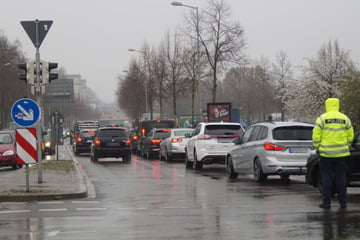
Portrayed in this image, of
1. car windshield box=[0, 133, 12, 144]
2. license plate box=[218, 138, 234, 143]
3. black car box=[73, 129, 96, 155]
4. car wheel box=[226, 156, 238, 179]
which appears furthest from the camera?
black car box=[73, 129, 96, 155]

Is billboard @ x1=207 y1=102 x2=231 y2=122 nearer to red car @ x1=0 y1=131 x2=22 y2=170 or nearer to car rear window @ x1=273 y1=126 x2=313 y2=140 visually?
red car @ x1=0 y1=131 x2=22 y2=170

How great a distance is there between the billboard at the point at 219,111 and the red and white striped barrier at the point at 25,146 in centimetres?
2670

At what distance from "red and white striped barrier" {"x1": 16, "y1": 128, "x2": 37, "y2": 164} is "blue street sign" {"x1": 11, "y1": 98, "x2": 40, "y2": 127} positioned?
341mm

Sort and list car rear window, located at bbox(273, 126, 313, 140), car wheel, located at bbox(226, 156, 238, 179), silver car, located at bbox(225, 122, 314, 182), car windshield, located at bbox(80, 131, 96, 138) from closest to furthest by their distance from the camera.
Answer: silver car, located at bbox(225, 122, 314, 182) → car rear window, located at bbox(273, 126, 313, 140) → car wheel, located at bbox(226, 156, 238, 179) → car windshield, located at bbox(80, 131, 96, 138)

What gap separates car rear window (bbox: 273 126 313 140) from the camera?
1762cm

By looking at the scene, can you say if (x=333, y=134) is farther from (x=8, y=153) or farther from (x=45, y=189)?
(x=8, y=153)

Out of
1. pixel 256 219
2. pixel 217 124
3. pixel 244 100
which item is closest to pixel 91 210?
pixel 256 219

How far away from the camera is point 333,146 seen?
38.3ft

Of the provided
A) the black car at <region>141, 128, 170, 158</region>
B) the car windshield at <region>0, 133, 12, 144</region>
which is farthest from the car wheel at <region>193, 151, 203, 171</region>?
the black car at <region>141, 128, 170, 158</region>

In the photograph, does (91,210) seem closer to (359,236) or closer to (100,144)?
(359,236)

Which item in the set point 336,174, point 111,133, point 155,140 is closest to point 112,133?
point 111,133

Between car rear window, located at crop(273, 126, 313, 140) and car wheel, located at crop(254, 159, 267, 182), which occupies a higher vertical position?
car rear window, located at crop(273, 126, 313, 140)

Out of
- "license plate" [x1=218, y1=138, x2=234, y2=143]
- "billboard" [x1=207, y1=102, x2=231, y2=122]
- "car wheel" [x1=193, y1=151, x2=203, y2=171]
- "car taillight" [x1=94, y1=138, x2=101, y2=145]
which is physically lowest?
"car wheel" [x1=193, y1=151, x2=203, y2=171]

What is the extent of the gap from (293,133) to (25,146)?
6.44 metres
